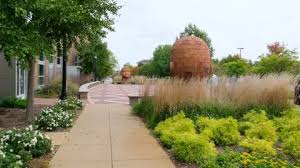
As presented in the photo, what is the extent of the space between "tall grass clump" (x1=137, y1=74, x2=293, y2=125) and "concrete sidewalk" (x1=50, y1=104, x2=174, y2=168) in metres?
A: 0.99

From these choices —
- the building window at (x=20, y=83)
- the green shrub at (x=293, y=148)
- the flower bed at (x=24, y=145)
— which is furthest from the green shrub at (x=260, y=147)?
the building window at (x=20, y=83)

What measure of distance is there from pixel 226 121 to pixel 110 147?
262 cm

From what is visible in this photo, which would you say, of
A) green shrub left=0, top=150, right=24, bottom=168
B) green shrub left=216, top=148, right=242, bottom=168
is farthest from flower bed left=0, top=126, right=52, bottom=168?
green shrub left=216, top=148, right=242, bottom=168

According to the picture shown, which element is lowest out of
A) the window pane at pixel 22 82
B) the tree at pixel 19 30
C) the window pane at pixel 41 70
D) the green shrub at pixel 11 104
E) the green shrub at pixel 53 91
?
the green shrub at pixel 11 104

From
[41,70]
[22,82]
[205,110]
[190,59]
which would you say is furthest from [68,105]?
[41,70]

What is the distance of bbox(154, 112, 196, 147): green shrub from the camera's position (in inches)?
324

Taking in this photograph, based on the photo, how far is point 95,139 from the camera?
29.8 feet

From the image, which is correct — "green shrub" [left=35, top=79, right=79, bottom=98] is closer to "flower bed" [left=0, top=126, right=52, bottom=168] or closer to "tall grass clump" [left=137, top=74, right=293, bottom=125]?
"tall grass clump" [left=137, top=74, right=293, bottom=125]

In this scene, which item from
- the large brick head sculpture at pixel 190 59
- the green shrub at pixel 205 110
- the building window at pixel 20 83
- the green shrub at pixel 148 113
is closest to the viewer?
the green shrub at pixel 205 110

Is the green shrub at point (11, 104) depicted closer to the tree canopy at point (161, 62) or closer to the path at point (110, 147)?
the path at point (110, 147)

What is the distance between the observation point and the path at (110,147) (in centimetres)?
691

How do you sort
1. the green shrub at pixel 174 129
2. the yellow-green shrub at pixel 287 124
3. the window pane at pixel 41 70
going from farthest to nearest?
the window pane at pixel 41 70
the yellow-green shrub at pixel 287 124
the green shrub at pixel 174 129

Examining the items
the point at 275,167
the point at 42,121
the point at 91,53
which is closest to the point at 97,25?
the point at 42,121

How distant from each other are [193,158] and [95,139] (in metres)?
2.89
